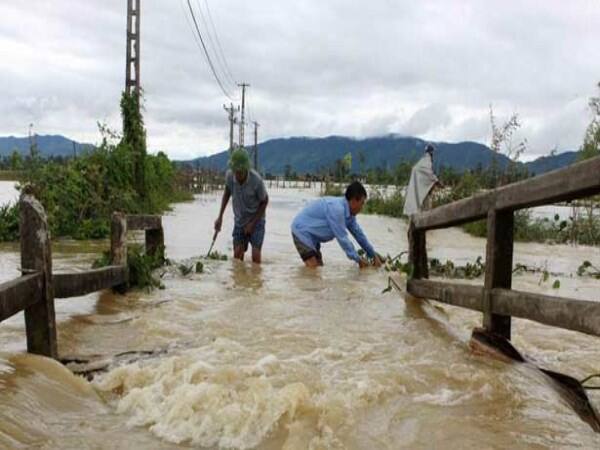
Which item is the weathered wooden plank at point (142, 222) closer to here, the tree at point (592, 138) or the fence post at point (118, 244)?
the fence post at point (118, 244)

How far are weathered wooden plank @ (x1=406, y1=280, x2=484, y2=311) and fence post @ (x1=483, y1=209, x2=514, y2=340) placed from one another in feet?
0.46

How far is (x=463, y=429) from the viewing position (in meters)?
2.57

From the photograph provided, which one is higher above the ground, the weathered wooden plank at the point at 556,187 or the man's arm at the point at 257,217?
the weathered wooden plank at the point at 556,187

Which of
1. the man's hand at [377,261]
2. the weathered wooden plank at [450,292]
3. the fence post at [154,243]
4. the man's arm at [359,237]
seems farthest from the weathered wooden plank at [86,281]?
the man's hand at [377,261]

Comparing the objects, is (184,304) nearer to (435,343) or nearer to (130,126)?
(435,343)

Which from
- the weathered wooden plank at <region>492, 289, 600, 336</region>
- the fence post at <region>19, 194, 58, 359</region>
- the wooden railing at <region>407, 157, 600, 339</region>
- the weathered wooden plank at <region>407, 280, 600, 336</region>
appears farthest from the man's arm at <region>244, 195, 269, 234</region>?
the fence post at <region>19, 194, 58, 359</region>

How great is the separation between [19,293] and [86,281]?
1582 mm

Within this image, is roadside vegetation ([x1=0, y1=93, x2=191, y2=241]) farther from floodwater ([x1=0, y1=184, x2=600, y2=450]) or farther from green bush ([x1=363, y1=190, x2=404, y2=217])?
green bush ([x1=363, y1=190, x2=404, y2=217])

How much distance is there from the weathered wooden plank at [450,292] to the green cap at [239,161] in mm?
3042

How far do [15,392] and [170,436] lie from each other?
29.3 inches

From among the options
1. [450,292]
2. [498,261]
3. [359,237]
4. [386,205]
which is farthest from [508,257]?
[386,205]

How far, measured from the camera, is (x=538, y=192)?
3.26 meters

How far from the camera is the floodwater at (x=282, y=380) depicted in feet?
8.25

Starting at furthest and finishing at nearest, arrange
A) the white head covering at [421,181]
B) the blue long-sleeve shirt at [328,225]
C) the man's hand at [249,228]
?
1. the white head covering at [421,181]
2. the man's hand at [249,228]
3. the blue long-sleeve shirt at [328,225]
